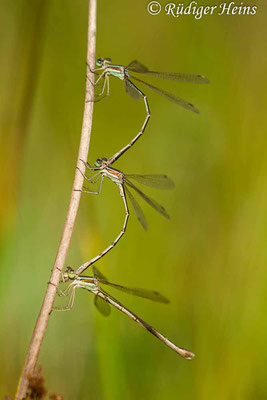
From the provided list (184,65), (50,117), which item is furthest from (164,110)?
(50,117)

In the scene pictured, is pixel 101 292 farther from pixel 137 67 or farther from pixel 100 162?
pixel 137 67

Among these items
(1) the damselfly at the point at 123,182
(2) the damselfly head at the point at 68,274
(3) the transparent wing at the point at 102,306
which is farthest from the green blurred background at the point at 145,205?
(2) the damselfly head at the point at 68,274

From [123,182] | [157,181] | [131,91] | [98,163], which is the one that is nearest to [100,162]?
[98,163]

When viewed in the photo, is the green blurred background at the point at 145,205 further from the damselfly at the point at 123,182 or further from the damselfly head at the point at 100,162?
the damselfly head at the point at 100,162

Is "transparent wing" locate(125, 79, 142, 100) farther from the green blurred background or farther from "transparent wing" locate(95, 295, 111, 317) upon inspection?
"transparent wing" locate(95, 295, 111, 317)

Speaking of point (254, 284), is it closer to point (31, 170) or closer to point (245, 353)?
point (245, 353)
